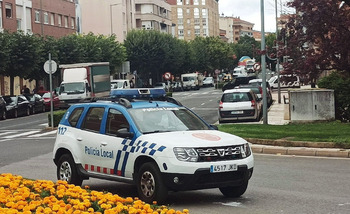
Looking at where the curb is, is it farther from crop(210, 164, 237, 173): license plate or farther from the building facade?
the building facade

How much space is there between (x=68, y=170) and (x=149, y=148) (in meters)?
2.49

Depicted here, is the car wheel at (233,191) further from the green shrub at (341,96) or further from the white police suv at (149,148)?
the green shrub at (341,96)

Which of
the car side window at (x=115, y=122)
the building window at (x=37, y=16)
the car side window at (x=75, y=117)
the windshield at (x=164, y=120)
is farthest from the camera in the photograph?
the building window at (x=37, y=16)

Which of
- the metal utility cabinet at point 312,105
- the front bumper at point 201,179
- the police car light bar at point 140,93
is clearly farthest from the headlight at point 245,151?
the metal utility cabinet at point 312,105

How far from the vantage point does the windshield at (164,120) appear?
1113 cm

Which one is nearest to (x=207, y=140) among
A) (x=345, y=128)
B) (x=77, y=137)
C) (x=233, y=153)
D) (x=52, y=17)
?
(x=233, y=153)

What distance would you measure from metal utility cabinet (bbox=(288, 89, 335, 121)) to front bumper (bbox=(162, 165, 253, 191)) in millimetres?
16487

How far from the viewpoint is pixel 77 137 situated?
1230cm

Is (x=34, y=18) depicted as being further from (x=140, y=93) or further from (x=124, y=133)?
(x=124, y=133)

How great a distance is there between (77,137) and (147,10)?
106 m

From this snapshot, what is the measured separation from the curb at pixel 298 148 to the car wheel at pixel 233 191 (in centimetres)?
681

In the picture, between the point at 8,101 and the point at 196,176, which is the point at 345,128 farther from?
the point at 8,101

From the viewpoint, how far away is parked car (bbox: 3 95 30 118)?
156 feet

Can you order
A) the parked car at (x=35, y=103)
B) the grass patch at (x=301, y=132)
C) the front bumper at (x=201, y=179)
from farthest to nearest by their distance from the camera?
the parked car at (x=35, y=103), the grass patch at (x=301, y=132), the front bumper at (x=201, y=179)
